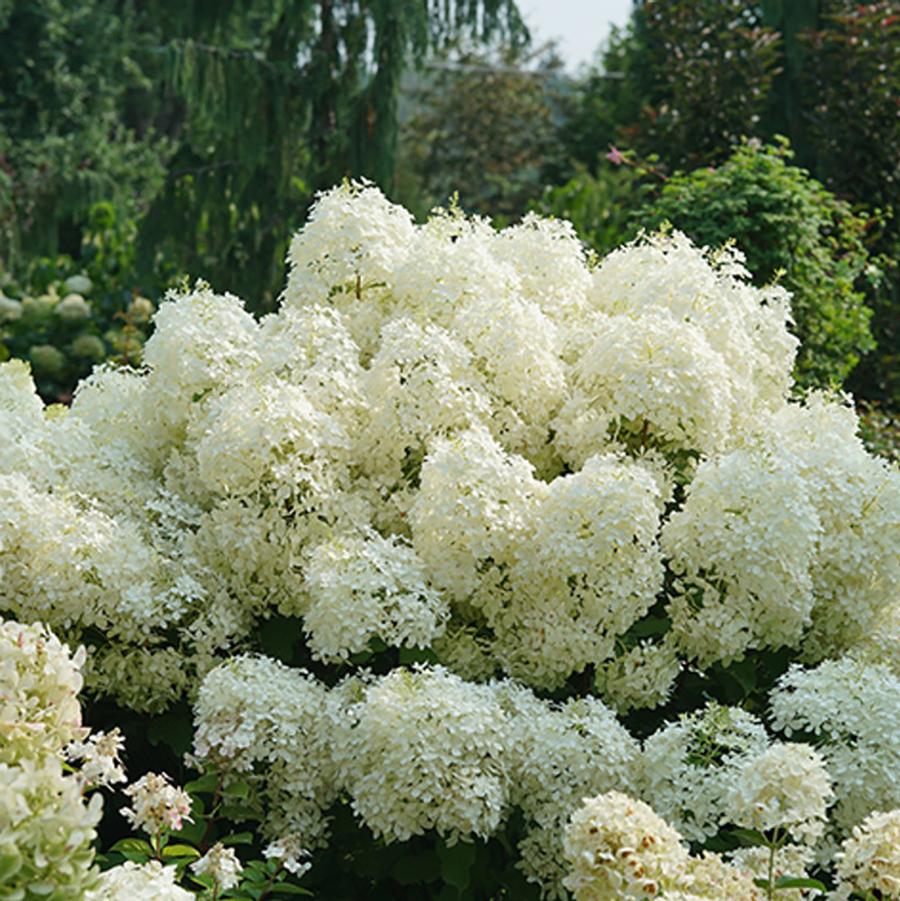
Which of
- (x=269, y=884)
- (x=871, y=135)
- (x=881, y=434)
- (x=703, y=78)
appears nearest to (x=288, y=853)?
(x=269, y=884)

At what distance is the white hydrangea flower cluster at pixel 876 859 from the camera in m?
2.27

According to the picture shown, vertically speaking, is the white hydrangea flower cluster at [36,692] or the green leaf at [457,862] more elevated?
the white hydrangea flower cluster at [36,692]

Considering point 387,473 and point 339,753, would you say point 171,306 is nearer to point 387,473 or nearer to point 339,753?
point 387,473

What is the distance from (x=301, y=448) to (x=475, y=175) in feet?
50.0

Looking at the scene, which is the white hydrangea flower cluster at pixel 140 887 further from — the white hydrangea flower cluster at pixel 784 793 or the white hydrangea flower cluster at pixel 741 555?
the white hydrangea flower cluster at pixel 741 555

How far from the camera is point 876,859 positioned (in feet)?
7.51

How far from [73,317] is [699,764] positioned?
8.46 meters

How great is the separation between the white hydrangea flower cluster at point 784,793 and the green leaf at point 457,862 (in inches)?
22.6

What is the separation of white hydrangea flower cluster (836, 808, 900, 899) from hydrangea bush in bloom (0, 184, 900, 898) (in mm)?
200

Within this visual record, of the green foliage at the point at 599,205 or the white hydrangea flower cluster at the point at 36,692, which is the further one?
the green foliage at the point at 599,205

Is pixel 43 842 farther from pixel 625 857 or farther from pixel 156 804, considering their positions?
pixel 625 857

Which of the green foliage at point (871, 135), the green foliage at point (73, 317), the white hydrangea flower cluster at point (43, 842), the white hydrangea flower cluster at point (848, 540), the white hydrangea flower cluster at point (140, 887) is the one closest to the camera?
the white hydrangea flower cluster at point (43, 842)

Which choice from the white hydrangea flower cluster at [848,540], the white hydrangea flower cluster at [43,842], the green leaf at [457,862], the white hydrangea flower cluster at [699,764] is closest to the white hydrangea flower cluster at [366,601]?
the green leaf at [457,862]

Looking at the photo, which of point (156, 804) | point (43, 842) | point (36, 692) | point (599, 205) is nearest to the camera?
point (43, 842)
